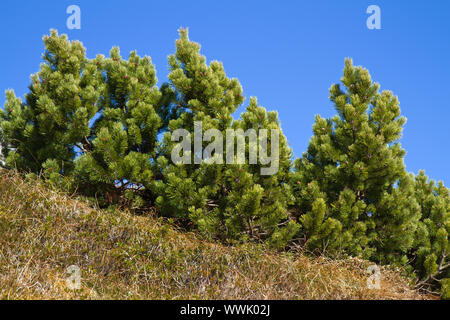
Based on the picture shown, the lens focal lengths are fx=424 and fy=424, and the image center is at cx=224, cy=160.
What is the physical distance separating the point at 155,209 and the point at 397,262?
492 cm

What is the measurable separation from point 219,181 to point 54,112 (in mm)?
3660

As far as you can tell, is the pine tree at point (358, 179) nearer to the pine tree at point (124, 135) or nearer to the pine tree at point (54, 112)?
the pine tree at point (124, 135)

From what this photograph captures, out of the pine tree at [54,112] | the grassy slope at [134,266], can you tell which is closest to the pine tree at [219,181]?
the grassy slope at [134,266]

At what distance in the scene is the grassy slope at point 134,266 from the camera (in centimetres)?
513

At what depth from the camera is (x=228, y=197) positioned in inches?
302

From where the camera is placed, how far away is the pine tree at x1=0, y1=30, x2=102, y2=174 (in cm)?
862

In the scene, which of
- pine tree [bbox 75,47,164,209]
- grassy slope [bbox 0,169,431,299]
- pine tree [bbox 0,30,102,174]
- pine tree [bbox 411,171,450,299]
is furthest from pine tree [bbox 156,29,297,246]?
pine tree [bbox 411,171,450,299]

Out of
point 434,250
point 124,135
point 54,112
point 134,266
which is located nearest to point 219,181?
point 124,135

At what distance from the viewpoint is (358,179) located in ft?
26.5

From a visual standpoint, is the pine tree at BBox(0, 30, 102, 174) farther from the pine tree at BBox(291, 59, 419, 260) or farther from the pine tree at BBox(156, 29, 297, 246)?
the pine tree at BBox(291, 59, 419, 260)

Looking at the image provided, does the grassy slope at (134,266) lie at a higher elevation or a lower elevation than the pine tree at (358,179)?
lower

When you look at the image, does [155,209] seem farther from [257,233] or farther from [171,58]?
[171,58]

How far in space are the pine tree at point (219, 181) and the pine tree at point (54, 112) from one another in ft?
6.21

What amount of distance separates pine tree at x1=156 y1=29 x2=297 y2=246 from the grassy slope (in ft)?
2.33
